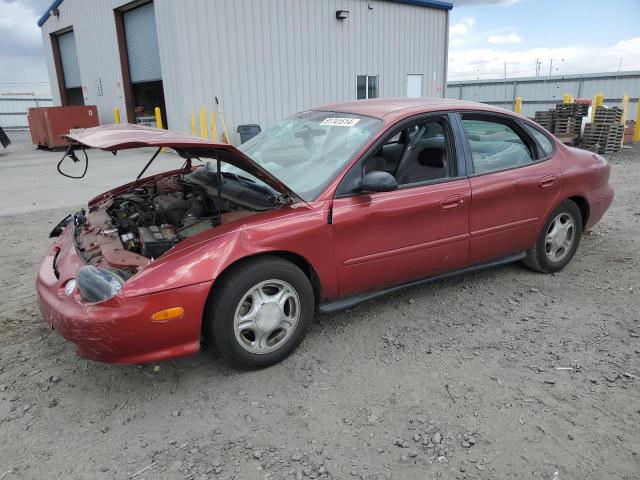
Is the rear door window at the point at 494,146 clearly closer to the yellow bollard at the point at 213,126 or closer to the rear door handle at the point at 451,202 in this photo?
the rear door handle at the point at 451,202

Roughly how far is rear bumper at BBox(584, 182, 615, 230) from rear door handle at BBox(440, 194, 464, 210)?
1609mm

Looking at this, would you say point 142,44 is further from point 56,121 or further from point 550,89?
point 550,89

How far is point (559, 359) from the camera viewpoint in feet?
10.1

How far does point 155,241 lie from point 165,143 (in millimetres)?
577

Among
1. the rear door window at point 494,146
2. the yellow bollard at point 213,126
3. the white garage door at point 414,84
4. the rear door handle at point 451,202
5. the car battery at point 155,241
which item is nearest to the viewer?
the car battery at point 155,241

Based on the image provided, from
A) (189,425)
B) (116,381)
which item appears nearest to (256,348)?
(189,425)

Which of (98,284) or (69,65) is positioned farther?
(69,65)

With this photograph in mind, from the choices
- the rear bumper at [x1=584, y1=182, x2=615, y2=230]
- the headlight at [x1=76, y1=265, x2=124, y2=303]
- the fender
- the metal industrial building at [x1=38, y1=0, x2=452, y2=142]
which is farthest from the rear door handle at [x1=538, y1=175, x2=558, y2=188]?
the metal industrial building at [x1=38, y1=0, x2=452, y2=142]

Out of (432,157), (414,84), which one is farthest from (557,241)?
(414,84)

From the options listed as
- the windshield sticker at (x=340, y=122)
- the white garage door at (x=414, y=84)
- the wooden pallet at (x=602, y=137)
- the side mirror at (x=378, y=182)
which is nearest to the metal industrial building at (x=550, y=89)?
the white garage door at (x=414, y=84)

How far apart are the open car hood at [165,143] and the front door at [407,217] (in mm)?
440

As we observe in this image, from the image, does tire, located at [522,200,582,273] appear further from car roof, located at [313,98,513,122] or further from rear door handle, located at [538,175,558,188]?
car roof, located at [313,98,513,122]

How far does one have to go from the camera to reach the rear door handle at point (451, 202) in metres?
3.46

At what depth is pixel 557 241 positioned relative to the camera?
14.1ft
